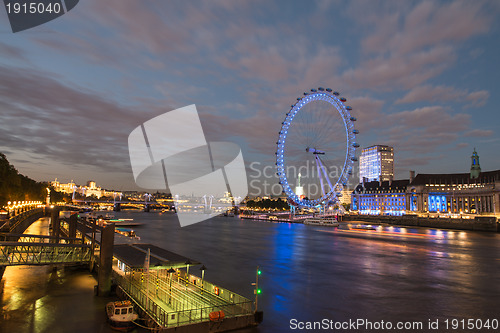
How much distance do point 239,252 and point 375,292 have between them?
29.1m

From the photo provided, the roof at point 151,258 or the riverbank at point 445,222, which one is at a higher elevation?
the roof at point 151,258

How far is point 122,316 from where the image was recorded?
813 inches

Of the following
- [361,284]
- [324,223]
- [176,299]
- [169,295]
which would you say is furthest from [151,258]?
[324,223]

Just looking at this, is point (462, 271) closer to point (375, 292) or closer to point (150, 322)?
point (375, 292)

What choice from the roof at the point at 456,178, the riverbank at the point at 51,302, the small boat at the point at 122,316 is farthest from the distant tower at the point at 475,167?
the small boat at the point at 122,316

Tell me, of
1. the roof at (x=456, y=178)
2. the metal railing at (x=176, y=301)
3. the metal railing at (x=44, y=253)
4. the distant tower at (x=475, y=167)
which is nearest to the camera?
the metal railing at (x=176, y=301)

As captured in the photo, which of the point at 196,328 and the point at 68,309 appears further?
the point at 68,309

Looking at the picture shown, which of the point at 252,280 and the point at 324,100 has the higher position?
the point at 324,100

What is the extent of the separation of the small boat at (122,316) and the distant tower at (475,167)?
627 ft

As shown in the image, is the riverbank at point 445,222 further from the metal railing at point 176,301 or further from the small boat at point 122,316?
the small boat at point 122,316

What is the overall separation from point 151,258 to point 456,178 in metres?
191

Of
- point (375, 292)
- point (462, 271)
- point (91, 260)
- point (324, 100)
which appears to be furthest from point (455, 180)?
point (91, 260)

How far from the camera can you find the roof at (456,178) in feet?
540

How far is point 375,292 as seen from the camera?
1262 inches
